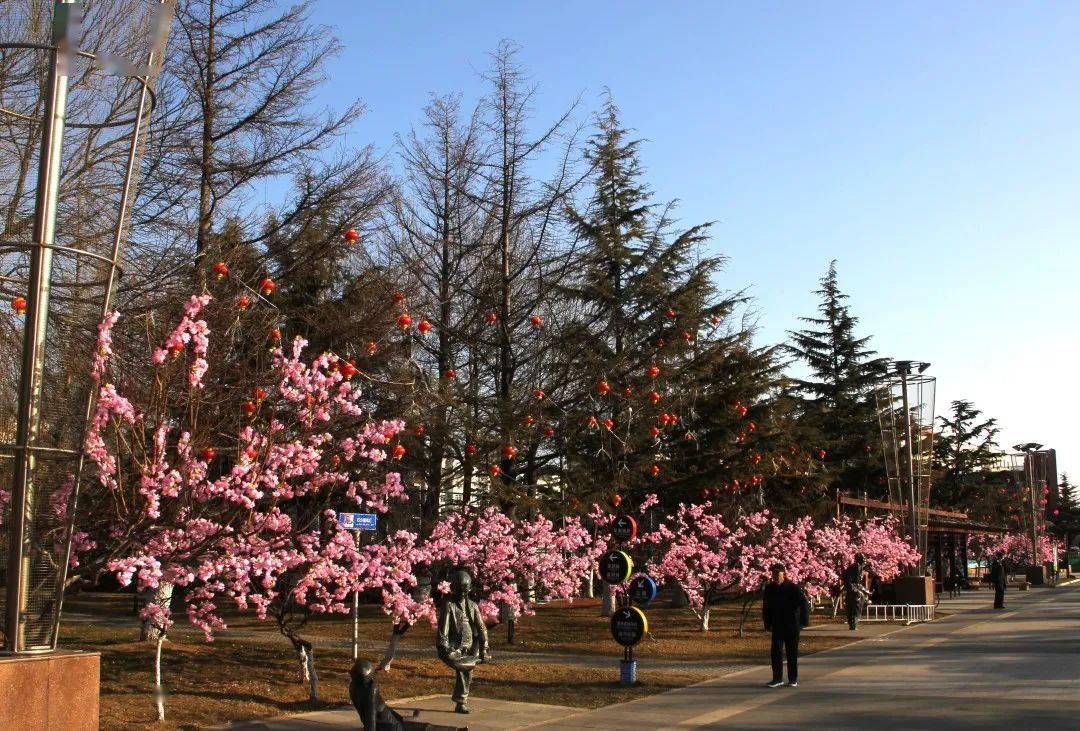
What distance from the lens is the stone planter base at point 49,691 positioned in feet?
21.5

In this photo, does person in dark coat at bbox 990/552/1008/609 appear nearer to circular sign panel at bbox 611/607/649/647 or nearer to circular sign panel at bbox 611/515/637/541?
circular sign panel at bbox 611/515/637/541

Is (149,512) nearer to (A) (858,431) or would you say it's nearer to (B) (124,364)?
(B) (124,364)

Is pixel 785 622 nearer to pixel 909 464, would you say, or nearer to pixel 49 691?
pixel 49 691

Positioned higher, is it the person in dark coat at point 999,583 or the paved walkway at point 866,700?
the person in dark coat at point 999,583

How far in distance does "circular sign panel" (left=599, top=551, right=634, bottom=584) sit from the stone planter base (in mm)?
8752

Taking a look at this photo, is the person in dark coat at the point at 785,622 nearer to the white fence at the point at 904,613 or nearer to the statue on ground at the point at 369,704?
the statue on ground at the point at 369,704

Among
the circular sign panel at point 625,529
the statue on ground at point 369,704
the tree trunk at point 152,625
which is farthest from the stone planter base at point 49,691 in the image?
the circular sign panel at point 625,529

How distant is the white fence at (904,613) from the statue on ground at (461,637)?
60.7 feet

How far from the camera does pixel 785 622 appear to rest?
14453 mm

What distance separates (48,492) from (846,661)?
46.5ft

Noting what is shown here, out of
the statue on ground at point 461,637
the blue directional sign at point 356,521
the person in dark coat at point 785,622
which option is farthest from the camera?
the person in dark coat at point 785,622

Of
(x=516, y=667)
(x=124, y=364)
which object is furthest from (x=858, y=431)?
(x=124, y=364)

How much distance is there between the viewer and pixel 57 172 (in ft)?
24.4

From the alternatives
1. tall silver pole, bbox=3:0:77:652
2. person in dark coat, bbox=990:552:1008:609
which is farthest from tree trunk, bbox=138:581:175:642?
person in dark coat, bbox=990:552:1008:609
